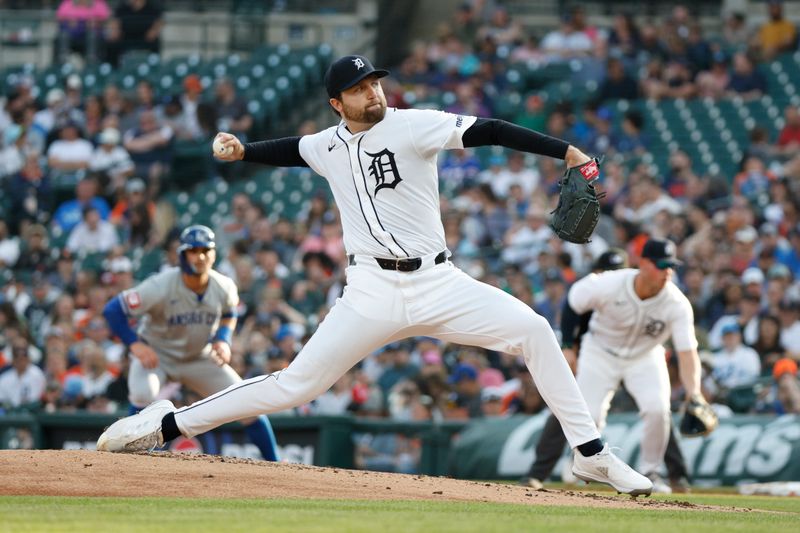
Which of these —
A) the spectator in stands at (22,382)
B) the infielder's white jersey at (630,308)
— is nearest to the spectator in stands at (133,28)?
the spectator in stands at (22,382)

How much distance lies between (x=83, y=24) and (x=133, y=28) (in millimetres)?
840

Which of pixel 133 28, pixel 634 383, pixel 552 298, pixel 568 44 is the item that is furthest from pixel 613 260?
pixel 133 28

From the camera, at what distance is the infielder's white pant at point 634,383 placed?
396 inches

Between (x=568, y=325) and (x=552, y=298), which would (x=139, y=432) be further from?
(x=552, y=298)

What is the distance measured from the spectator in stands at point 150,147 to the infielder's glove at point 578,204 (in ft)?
42.8

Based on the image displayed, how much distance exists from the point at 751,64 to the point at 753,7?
3387 millimetres

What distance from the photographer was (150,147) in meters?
19.5

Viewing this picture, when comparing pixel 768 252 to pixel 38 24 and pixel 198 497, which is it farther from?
pixel 38 24

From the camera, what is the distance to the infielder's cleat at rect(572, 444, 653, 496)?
7.04 metres

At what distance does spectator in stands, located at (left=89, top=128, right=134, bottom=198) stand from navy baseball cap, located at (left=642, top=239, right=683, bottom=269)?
10.9 metres

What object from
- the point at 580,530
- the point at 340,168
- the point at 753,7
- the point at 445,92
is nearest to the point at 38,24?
the point at 445,92

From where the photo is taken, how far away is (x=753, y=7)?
69.6 feet

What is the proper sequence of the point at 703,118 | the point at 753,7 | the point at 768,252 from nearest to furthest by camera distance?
the point at 768,252
the point at 703,118
the point at 753,7

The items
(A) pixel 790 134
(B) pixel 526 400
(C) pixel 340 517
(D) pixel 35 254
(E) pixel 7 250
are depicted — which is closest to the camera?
(C) pixel 340 517
